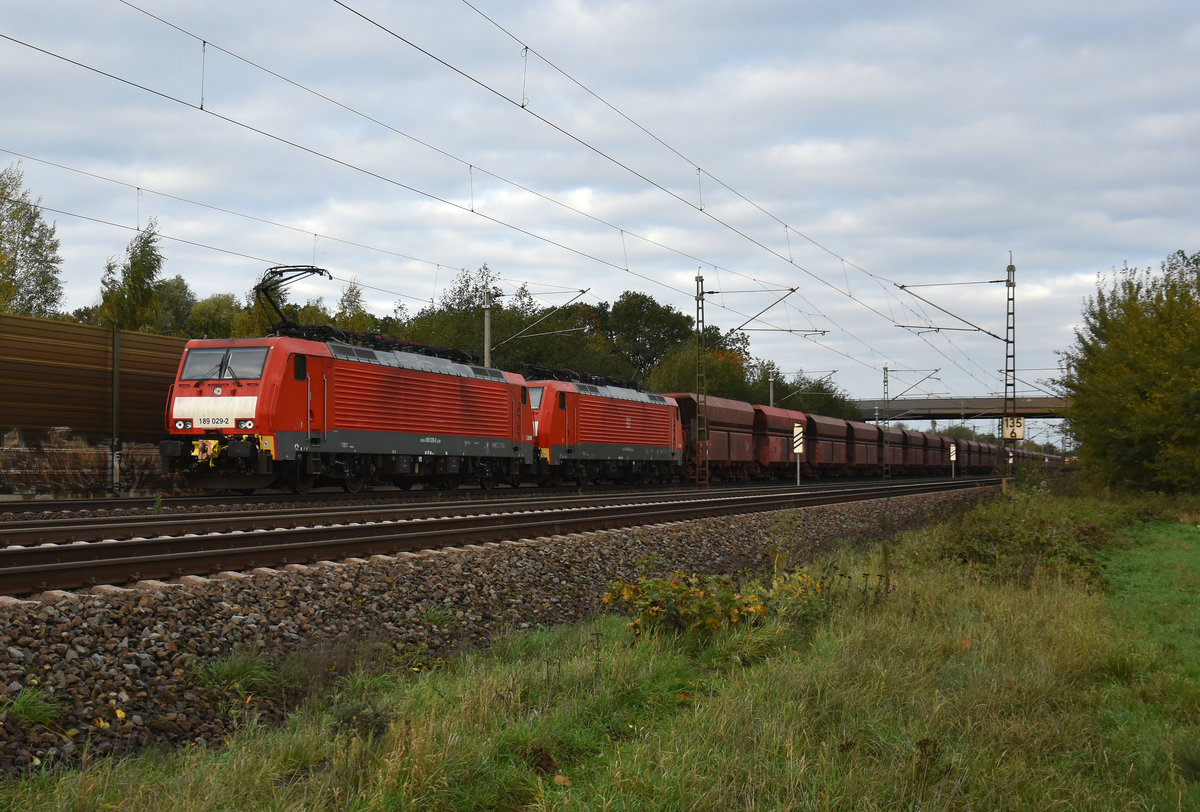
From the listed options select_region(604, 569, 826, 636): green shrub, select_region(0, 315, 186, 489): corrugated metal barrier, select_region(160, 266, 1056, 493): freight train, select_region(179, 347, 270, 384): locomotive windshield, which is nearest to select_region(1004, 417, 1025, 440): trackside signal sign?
select_region(160, 266, 1056, 493): freight train

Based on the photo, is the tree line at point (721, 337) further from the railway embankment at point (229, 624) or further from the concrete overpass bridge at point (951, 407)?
the concrete overpass bridge at point (951, 407)

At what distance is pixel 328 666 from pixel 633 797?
3.22m

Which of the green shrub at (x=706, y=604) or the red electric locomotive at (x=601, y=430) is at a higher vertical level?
the red electric locomotive at (x=601, y=430)

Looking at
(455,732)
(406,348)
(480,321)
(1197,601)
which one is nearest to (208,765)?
(455,732)

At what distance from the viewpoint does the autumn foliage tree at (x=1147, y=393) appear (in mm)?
24891

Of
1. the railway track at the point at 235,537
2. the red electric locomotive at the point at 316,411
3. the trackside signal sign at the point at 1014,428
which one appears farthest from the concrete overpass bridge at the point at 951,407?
the railway track at the point at 235,537

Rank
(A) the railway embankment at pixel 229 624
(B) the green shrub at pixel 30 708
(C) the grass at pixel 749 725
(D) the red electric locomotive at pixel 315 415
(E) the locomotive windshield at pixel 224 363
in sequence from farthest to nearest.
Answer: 1. (E) the locomotive windshield at pixel 224 363
2. (D) the red electric locomotive at pixel 315 415
3. (A) the railway embankment at pixel 229 624
4. (B) the green shrub at pixel 30 708
5. (C) the grass at pixel 749 725

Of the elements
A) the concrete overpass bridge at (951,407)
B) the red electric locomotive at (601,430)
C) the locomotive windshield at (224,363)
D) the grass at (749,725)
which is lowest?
the grass at (749,725)

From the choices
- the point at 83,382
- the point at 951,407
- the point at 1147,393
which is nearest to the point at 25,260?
the point at 83,382

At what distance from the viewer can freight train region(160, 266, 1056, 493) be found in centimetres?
1861

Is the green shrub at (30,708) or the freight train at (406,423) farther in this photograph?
the freight train at (406,423)

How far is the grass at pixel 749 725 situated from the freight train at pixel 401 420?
38.6 ft

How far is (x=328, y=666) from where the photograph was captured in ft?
22.4

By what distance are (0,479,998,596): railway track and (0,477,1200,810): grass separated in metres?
2.73
